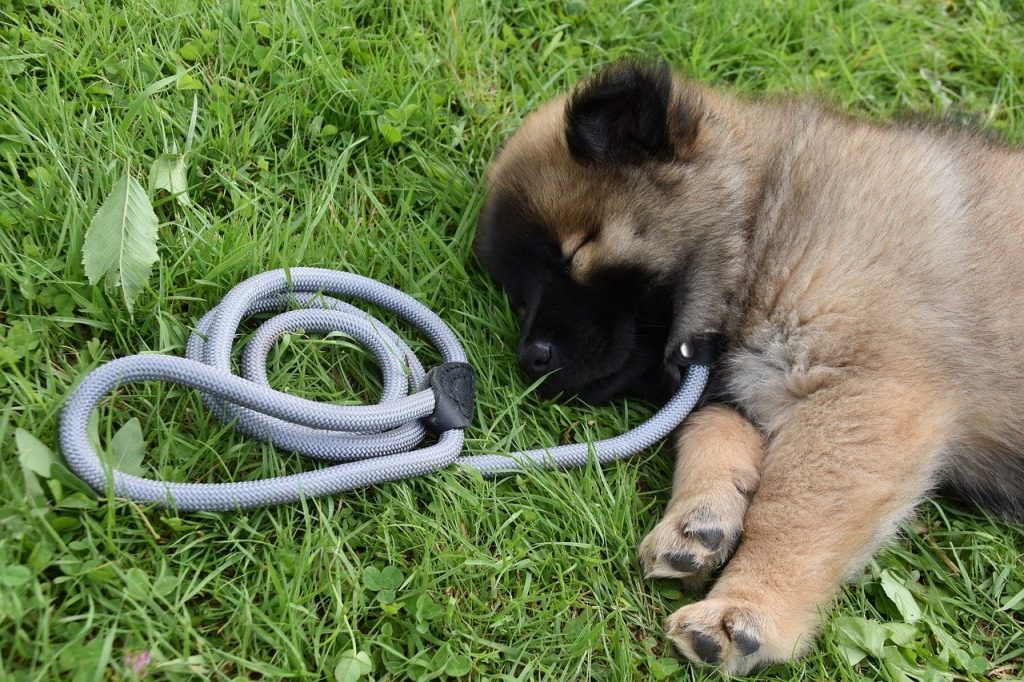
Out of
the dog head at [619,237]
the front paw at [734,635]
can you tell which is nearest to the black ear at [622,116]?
the dog head at [619,237]

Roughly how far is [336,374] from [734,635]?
1150 mm

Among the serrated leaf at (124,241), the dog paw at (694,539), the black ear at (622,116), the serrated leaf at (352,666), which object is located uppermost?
the black ear at (622,116)

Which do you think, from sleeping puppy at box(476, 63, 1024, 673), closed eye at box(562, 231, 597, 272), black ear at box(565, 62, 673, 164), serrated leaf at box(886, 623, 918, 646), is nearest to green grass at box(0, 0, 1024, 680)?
serrated leaf at box(886, 623, 918, 646)

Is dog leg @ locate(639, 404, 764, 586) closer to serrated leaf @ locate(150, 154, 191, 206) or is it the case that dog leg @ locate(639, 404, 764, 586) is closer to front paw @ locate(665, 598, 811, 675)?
front paw @ locate(665, 598, 811, 675)

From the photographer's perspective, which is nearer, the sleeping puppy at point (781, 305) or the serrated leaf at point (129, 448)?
the serrated leaf at point (129, 448)

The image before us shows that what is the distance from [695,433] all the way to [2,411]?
1.66m

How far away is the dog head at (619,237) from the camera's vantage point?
2.36 meters

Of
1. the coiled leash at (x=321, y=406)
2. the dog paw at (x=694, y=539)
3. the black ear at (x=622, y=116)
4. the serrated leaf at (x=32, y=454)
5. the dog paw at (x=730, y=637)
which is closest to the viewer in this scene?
the serrated leaf at (x=32, y=454)

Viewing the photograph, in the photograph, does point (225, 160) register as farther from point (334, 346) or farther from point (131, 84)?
point (334, 346)

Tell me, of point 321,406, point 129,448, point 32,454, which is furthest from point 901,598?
point 32,454

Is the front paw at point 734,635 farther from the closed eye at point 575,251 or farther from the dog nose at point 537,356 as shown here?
the closed eye at point 575,251

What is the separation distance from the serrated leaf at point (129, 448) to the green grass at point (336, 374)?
5 cm

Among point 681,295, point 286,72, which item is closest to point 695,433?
point 681,295

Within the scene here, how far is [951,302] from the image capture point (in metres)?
2.26
